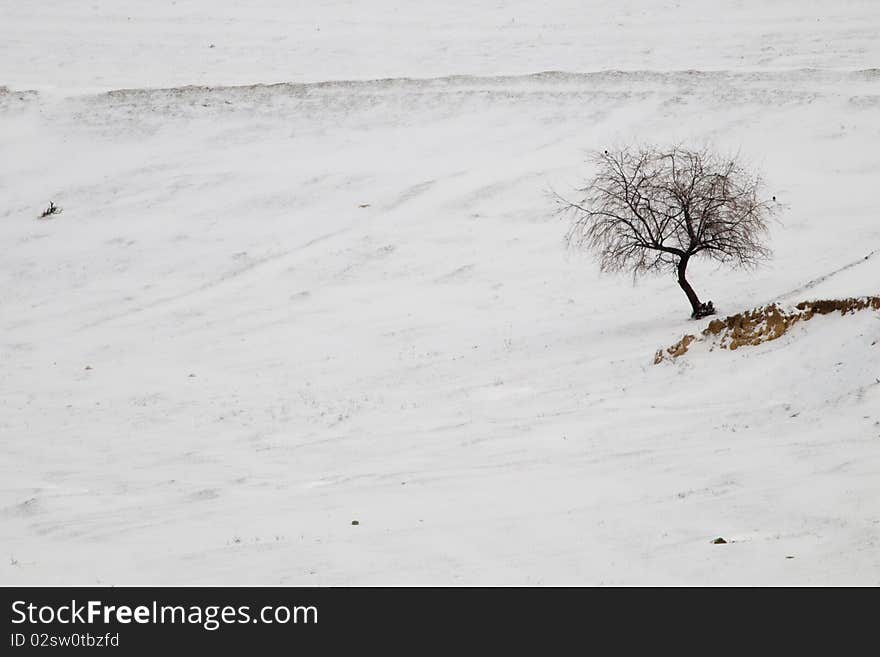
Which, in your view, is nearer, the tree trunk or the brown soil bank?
the brown soil bank

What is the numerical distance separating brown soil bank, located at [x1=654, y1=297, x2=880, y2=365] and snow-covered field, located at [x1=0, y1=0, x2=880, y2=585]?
2.69ft

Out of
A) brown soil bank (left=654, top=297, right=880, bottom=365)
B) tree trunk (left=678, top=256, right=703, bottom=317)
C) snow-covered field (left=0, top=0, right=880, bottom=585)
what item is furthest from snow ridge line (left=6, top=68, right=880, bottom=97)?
brown soil bank (left=654, top=297, right=880, bottom=365)

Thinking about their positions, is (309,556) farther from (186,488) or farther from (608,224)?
(608,224)

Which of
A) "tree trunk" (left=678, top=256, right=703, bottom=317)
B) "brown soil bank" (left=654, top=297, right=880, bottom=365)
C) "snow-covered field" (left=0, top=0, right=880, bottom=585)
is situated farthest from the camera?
"tree trunk" (left=678, top=256, right=703, bottom=317)

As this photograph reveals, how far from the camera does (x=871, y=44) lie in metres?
50.7

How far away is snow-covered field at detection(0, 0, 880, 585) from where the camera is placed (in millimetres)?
15445

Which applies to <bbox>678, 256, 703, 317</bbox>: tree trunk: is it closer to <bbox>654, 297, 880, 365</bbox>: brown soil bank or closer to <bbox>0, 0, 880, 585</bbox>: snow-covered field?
<bbox>0, 0, 880, 585</bbox>: snow-covered field

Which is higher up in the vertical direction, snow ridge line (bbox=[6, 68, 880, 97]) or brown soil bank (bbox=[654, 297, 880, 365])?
snow ridge line (bbox=[6, 68, 880, 97])

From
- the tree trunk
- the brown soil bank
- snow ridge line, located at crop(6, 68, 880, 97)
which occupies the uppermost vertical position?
snow ridge line, located at crop(6, 68, 880, 97)

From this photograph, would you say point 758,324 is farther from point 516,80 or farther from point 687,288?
point 516,80

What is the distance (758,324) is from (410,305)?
12.6 metres

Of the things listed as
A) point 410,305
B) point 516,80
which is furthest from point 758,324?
point 516,80

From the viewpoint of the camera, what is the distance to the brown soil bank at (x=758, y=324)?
21375 millimetres

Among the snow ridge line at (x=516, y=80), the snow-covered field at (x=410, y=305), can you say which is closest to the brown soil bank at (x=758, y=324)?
the snow-covered field at (x=410, y=305)
